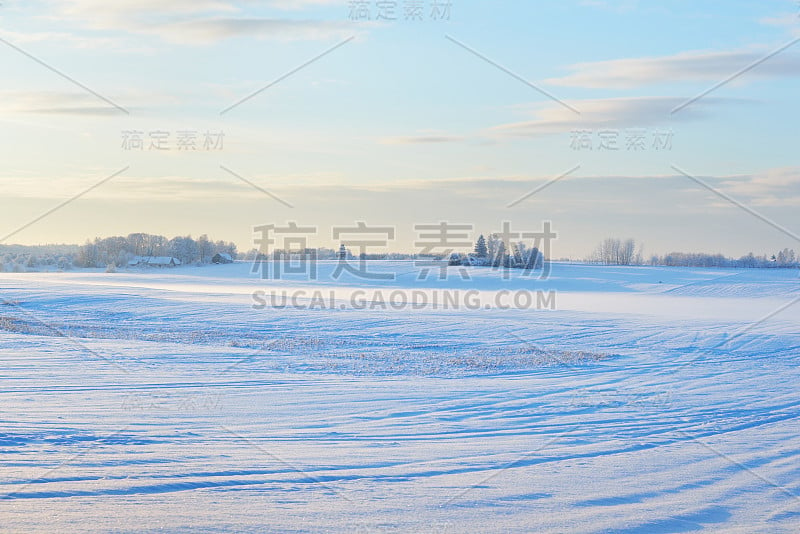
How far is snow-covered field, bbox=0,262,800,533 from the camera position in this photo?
265 inches

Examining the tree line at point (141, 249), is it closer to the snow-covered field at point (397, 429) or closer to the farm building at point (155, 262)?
the farm building at point (155, 262)

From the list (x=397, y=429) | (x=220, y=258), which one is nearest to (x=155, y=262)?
(x=220, y=258)

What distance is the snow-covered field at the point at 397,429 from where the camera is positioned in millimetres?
6738

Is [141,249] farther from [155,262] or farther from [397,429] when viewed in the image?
[397,429]

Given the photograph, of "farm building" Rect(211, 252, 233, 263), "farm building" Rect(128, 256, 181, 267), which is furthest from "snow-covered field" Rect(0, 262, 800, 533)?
"farm building" Rect(128, 256, 181, 267)

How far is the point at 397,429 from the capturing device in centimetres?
1036

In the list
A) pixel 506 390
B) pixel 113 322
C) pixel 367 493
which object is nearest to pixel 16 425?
pixel 367 493

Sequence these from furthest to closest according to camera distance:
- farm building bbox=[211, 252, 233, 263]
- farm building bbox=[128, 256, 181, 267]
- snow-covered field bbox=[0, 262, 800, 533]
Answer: farm building bbox=[128, 256, 181, 267], farm building bbox=[211, 252, 233, 263], snow-covered field bbox=[0, 262, 800, 533]

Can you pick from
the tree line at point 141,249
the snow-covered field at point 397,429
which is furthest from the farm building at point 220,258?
the snow-covered field at point 397,429

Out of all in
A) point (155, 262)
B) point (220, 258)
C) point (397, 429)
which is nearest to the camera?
point (397, 429)

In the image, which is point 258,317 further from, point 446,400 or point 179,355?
point 446,400

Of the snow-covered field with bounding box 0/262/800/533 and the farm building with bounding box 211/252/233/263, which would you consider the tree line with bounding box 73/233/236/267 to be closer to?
the farm building with bounding box 211/252/233/263

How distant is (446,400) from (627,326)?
15702mm

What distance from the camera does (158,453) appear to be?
27.4 ft
